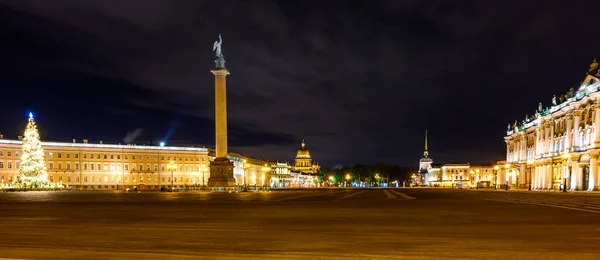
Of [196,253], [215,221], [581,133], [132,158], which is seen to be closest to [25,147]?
[132,158]

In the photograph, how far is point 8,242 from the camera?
1167 centimetres

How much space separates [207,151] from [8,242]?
501 feet

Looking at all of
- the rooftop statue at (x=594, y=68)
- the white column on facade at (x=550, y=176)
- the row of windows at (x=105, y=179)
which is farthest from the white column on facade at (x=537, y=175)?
the row of windows at (x=105, y=179)

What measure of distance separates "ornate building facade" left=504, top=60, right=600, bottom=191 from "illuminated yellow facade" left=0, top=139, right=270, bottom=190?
69.9 meters

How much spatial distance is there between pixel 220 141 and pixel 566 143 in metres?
58.5

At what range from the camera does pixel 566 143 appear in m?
82.5

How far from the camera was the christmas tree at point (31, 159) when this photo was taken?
82.7 m

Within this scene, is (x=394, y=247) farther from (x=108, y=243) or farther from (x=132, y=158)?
(x=132, y=158)

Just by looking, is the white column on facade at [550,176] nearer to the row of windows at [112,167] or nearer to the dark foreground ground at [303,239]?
the dark foreground ground at [303,239]

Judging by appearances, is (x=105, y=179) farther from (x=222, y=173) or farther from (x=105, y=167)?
(x=222, y=173)

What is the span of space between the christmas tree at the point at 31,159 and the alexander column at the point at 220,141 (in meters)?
35.2

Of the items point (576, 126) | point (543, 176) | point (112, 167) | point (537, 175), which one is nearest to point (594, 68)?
point (576, 126)

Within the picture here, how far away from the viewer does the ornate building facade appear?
71250mm

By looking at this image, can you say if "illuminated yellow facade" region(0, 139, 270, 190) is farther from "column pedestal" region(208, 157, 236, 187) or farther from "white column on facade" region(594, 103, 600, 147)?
"white column on facade" region(594, 103, 600, 147)
